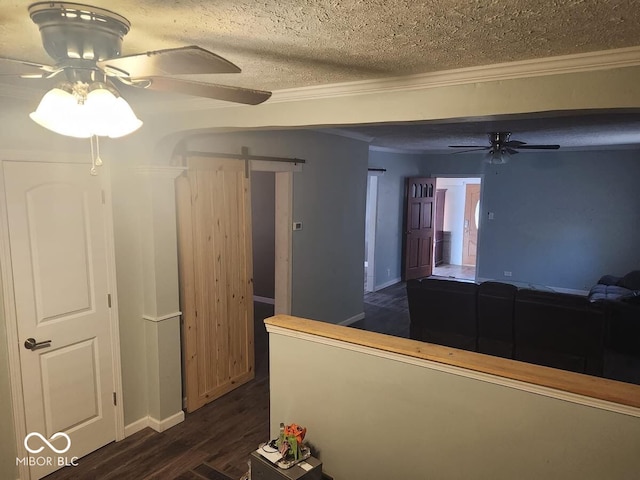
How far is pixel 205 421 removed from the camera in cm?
345

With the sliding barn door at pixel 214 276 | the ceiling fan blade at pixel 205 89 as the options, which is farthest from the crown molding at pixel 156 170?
the ceiling fan blade at pixel 205 89

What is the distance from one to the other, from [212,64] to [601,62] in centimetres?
144

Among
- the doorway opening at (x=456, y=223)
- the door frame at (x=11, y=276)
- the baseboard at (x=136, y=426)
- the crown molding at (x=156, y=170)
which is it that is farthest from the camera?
the doorway opening at (x=456, y=223)

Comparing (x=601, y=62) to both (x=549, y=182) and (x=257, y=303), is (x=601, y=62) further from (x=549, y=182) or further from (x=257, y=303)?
(x=549, y=182)

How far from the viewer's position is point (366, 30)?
1.46m

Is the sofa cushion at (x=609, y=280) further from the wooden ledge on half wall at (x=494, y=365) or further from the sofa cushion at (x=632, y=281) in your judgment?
the wooden ledge on half wall at (x=494, y=365)

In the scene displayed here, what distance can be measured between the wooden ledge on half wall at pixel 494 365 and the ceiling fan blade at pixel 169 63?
1.53m

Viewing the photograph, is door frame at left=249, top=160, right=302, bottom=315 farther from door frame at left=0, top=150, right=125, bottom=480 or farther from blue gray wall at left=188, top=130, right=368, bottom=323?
door frame at left=0, top=150, right=125, bottom=480

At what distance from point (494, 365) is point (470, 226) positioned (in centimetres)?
Answer: 871

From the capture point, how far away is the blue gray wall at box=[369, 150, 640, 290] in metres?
6.89

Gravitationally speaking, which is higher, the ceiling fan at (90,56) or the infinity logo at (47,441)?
the ceiling fan at (90,56)

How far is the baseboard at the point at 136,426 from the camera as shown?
3211 mm

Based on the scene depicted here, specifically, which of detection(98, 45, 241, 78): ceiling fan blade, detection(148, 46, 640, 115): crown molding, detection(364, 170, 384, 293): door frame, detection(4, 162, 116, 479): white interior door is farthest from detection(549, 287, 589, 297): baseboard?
detection(98, 45, 241, 78): ceiling fan blade

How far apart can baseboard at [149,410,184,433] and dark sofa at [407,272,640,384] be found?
248cm
